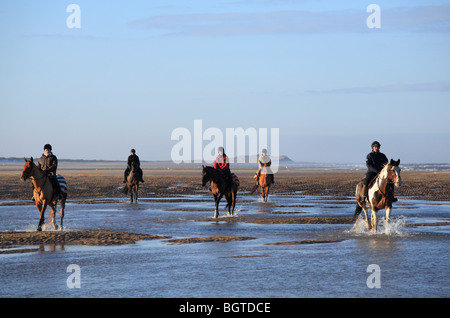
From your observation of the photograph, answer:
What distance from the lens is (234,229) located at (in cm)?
1755

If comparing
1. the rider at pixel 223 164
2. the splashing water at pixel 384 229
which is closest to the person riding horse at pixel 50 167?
the rider at pixel 223 164

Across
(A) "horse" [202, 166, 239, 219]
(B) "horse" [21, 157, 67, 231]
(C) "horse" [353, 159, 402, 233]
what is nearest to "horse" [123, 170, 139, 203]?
(A) "horse" [202, 166, 239, 219]

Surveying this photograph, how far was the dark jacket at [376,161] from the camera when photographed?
17141mm

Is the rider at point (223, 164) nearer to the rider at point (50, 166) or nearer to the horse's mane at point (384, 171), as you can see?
the rider at point (50, 166)

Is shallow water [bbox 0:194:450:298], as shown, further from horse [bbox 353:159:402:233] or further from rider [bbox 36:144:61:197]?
rider [bbox 36:144:61:197]

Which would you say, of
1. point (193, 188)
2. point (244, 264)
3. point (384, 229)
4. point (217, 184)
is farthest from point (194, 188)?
point (244, 264)

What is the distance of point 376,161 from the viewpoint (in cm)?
1720

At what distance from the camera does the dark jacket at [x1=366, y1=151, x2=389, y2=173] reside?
1714 centimetres

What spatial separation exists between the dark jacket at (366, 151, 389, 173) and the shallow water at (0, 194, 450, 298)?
159 centimetres

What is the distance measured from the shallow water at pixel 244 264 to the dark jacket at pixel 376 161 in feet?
5.23

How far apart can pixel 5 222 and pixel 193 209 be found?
789 centimetres

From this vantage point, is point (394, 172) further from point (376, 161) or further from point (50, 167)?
point (50, 167)

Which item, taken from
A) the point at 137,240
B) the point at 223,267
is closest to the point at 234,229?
the point at 137,240

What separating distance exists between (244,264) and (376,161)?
23.4ft
